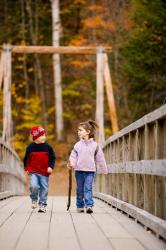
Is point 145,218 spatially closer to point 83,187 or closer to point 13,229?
point 13,229

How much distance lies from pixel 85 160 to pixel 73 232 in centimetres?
310

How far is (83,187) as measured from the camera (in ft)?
31.0

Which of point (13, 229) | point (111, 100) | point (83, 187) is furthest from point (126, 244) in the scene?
point (111, 100)

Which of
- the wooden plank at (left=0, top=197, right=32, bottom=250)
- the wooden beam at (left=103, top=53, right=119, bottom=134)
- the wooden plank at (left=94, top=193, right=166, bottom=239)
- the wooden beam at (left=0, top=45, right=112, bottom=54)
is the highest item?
the wooden beam at (left=0, top=45, right=112, bottom=54)

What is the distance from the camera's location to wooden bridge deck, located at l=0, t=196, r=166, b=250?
5.34 m

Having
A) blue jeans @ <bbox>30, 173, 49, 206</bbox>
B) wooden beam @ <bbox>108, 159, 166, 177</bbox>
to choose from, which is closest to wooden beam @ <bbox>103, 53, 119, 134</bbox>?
blue jeans @ <bbox>30, 173, 49, 206</bbox>

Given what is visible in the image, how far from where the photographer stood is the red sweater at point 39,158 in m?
9.44

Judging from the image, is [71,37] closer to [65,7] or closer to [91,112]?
[65,7]

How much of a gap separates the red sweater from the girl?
0.33 metres

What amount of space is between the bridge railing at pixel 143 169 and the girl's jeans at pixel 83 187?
0.39 m

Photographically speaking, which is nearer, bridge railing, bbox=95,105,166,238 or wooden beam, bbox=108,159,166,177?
wooden beam, bbox=108,159,166,177

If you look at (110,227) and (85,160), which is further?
(85,160)

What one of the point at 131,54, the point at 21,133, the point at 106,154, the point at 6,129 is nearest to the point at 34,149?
the point at 106,154

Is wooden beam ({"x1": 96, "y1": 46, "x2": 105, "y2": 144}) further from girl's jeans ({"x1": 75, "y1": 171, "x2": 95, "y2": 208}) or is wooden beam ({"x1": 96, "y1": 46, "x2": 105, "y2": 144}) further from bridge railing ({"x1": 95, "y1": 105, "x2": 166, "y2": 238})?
girl's jeans ({"x1": 75, "y1": 171, "x2": 95, "y2": 208})
